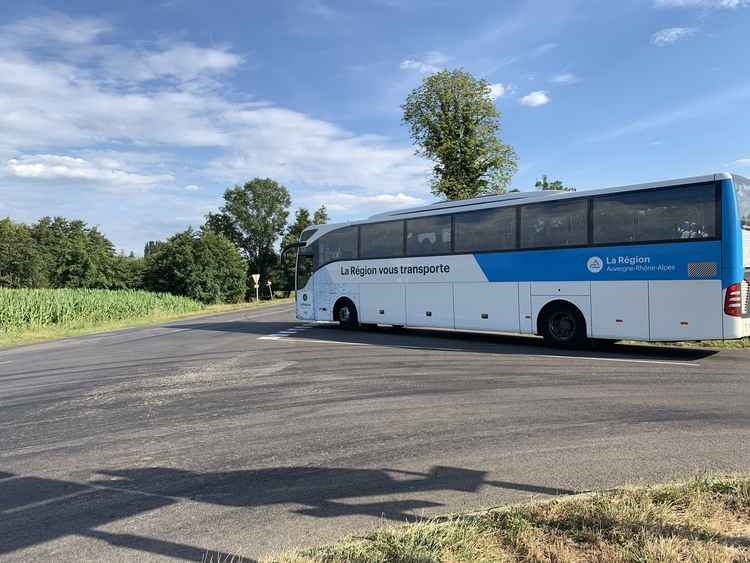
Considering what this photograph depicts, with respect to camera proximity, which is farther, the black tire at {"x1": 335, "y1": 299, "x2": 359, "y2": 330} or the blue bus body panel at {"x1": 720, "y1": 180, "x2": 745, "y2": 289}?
the black tire at {"x1": 335, "y1": 299, "x2": 359, "y2": 330}

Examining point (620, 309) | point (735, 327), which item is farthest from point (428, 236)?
point (735, 327)

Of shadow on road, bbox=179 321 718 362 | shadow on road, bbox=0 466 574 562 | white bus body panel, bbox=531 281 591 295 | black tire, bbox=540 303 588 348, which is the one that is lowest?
shadow on road, bbox=0 466 574 562

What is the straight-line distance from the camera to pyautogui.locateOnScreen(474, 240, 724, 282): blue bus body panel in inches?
420

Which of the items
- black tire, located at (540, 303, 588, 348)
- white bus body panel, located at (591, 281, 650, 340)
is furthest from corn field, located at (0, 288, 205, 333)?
white bus body panel, located at (591, 281, 650, 340)

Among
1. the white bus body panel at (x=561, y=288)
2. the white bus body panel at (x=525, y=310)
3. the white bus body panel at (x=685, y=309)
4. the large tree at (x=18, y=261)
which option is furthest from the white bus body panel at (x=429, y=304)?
the large tree at (x=18, y=261)

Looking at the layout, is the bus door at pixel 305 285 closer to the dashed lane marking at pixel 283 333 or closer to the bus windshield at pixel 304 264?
the bus windshield at pixel 304 264

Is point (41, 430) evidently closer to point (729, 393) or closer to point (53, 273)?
point (729, 393)

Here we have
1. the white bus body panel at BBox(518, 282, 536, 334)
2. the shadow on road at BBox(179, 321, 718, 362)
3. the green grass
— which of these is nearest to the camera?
the shadow on road at BBox(179, 321, 718, 362)

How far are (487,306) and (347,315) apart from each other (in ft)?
18.7

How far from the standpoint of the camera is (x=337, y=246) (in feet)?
59.4

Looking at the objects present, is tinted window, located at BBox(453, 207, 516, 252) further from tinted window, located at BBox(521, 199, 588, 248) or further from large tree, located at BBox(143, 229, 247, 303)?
large tree, located at BBox(143, 229, 247, 303)

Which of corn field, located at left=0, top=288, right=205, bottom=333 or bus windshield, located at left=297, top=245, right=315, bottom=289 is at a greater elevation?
bus windshield, located at left=297, top=245, right=315, bottom=289

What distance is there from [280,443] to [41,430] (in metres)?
3.30

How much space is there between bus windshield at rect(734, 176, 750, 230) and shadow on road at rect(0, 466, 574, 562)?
29.0 feet
